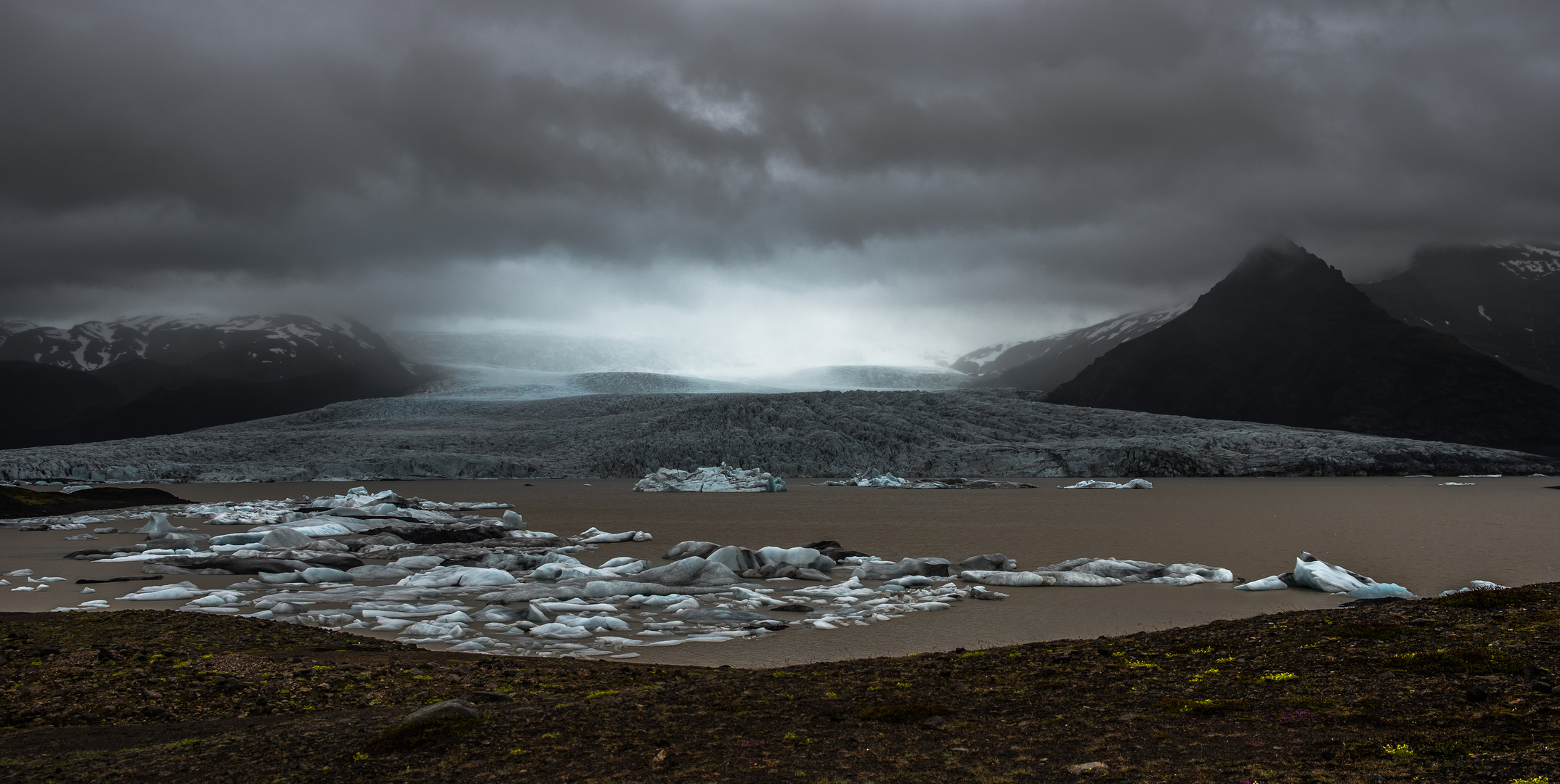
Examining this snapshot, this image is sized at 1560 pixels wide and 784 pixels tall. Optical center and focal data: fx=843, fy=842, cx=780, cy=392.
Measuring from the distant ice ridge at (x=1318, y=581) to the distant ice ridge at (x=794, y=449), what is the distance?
68575 millimetres

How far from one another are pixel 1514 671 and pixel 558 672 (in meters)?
10.1

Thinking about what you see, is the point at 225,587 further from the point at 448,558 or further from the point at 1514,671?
the point at 1514,671

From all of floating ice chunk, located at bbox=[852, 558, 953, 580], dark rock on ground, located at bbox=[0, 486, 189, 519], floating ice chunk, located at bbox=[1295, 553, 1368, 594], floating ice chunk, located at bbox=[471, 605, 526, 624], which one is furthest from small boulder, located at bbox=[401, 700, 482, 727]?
dark rock on ground, located at bbox=[0, 486, 189, 519]

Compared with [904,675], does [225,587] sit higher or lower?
lower

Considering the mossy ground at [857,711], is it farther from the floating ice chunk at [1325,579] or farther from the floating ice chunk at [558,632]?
the floating ice chunk at [1325,579]

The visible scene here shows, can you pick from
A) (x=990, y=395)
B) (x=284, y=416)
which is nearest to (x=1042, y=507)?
(x=990, y=395)

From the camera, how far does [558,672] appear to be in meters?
10.8

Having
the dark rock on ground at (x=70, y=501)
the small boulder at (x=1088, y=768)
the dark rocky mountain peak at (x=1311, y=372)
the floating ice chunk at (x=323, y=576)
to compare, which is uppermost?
the dark rocky mountain peak at (x=1311, y=372)

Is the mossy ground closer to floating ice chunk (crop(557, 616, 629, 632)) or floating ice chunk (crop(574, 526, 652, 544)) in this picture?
floating ice chunk (crop(557, 616, 629, 632))

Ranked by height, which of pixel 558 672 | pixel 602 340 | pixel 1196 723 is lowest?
pixel 558 672

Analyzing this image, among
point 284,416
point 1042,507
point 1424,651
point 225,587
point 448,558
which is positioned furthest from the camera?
point 284,416

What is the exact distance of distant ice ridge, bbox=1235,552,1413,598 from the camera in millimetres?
17609

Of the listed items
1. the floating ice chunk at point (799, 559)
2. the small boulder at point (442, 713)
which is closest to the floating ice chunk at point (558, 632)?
the small boulder at point (442, 713)

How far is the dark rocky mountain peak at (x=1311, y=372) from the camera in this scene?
127 metres
